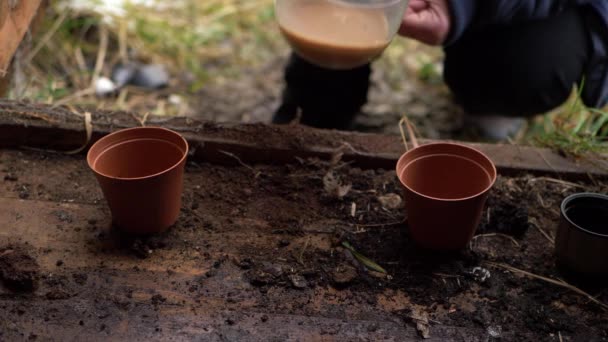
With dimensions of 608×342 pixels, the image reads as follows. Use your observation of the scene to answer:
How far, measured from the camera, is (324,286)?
1303 millimetres

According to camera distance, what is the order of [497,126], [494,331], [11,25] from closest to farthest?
[494,331] → [11,25] → [497,126]

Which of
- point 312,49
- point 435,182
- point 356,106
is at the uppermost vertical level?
point 312,49

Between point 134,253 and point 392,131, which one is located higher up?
point 134,253

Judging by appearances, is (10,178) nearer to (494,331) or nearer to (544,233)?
(494,331)

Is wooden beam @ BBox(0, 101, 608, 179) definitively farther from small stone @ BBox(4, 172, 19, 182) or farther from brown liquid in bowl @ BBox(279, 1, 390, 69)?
brown liquid in bowl @ BBox(279, 1, 390, 69)

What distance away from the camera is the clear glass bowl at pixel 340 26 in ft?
4.24

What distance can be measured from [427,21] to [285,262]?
26.5 inches

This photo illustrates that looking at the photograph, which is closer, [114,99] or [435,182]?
[435,182]

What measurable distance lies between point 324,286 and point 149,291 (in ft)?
1.14

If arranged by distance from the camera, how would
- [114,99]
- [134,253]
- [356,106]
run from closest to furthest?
[134,253], [356,106], [114,99]

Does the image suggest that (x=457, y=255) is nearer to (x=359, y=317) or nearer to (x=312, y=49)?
(x=359, y=317)

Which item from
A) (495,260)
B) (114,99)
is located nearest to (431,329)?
(495,260)

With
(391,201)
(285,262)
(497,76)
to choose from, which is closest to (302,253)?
(285,262)

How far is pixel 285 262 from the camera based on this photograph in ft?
4.43
